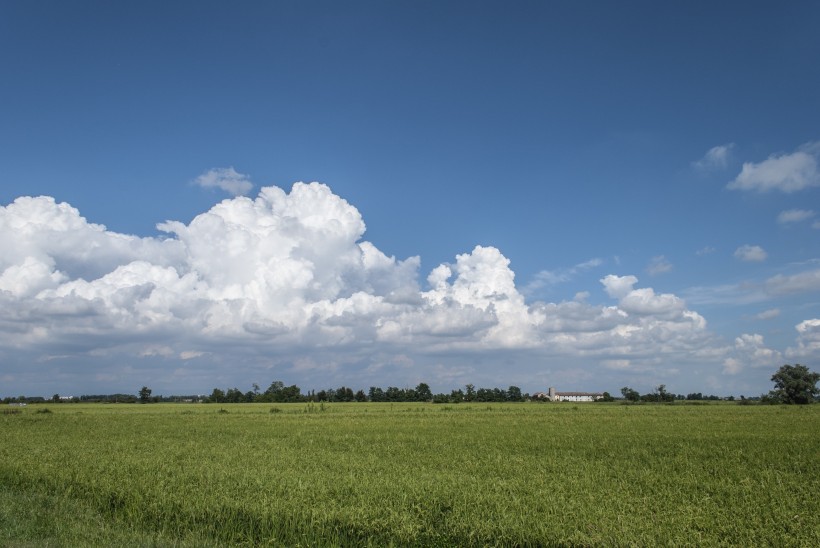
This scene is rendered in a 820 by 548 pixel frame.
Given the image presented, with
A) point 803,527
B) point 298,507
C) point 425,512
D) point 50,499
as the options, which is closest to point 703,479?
point 803,527

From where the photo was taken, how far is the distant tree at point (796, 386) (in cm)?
11219

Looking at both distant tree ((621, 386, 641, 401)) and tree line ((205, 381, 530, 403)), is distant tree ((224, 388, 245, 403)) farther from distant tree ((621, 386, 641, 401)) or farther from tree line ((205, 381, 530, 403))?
distant tree ((621, 386, 641, 401))

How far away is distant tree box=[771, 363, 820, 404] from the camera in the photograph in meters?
112

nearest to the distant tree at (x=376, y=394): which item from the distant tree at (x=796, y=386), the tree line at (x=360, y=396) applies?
the tree line at (x=360, y=396)

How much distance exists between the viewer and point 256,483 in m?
13.8

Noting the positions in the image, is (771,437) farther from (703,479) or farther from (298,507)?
(298,507)

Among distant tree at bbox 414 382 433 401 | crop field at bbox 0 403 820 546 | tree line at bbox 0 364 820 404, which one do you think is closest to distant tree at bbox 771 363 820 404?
tree line at bbox 0 364 820 404

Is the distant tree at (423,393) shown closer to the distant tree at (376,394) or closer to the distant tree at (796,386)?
the distant tree at (376,394)

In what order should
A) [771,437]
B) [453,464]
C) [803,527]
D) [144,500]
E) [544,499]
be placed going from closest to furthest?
[803,527]
[544,499]
[144,500]
[453,464]
[771,437]

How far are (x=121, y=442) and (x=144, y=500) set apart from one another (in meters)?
14.6

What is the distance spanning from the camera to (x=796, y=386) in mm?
113562

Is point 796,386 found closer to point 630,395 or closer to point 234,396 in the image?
point 630,395

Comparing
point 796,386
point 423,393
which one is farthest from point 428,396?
point 796,386

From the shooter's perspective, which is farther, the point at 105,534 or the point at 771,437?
the point at 771,437
